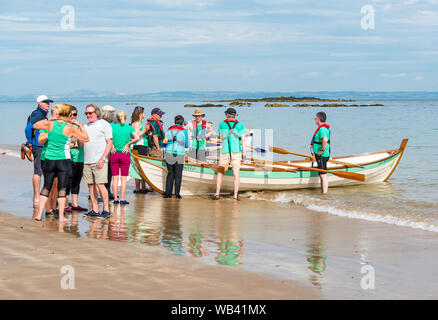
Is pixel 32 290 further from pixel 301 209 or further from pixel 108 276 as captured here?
pixel 301 209

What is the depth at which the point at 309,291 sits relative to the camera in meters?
5.72

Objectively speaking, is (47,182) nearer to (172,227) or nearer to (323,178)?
(172,227)

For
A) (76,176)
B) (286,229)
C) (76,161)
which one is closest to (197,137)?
(76,176)

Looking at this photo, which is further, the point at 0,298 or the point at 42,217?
the point at 42,217

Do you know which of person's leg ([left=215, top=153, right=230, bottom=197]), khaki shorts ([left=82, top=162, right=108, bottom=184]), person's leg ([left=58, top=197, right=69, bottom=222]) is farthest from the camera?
person's leg ([left=215, top=153, right=230, bottom=197])

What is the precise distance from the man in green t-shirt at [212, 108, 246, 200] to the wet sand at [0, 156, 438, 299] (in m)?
1.43

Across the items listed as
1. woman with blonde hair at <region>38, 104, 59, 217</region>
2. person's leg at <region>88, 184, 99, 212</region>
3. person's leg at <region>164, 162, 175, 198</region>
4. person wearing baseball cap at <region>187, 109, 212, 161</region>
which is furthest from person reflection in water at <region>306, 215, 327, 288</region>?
person wearing baseball cap at <region>187, 109, 212, 161</region>

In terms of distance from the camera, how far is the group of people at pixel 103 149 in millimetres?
8461

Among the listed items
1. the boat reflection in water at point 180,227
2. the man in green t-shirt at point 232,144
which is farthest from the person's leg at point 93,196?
the man in green t-shirt at point 232,144

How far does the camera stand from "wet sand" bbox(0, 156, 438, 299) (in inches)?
222

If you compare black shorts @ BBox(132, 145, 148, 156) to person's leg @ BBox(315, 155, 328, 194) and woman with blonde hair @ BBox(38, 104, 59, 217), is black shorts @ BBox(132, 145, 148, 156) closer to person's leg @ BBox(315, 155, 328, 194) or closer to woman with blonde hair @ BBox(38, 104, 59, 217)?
woman with blonde hair @ BBox(38, 104, 59, 217)

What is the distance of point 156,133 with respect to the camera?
12.5m
